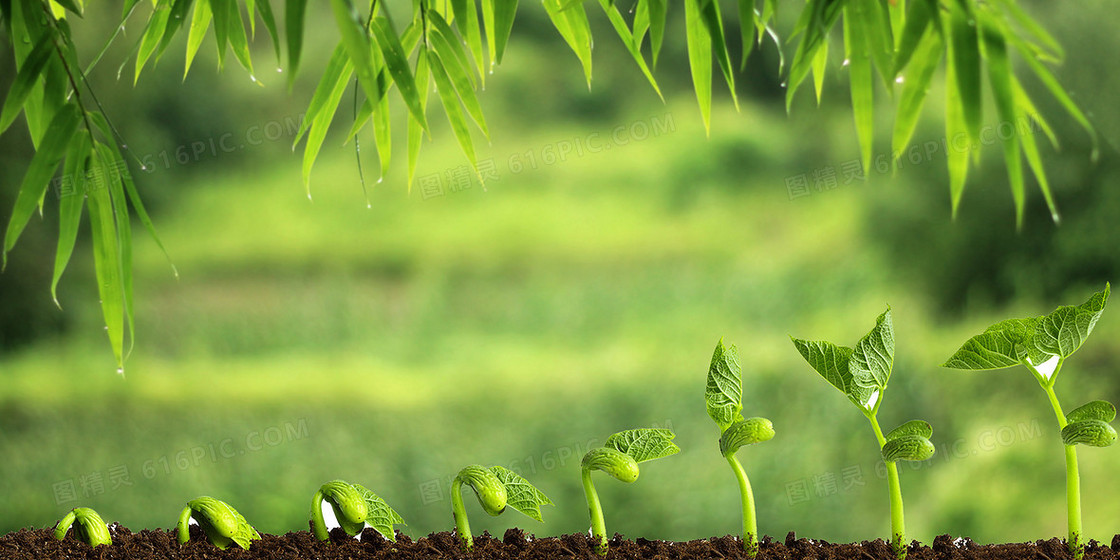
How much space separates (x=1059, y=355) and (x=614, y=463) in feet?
1.49

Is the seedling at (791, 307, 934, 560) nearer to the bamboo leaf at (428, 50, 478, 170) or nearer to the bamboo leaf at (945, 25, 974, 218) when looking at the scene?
the bamboo leaf at (945, 25, 974, 218)

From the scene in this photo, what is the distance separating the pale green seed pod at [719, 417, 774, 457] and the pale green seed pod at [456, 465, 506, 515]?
232 mm

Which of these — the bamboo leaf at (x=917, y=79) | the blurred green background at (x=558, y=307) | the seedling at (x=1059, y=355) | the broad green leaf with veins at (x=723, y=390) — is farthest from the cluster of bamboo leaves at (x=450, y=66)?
the blurred green background at (x=558, y=307)

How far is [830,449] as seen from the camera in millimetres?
2035

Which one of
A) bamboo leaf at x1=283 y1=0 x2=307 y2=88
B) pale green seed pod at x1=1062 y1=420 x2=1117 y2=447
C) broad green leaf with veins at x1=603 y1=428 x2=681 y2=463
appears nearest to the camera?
bamboo leaf at x1=283 y1=0 x2=307 y2=88

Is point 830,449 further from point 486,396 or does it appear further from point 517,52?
point 517,52

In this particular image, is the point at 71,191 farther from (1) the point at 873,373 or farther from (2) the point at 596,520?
(1) the point at 873,373

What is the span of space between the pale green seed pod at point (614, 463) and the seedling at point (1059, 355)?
33cm

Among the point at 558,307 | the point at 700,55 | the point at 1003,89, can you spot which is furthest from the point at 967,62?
the point at 558,307

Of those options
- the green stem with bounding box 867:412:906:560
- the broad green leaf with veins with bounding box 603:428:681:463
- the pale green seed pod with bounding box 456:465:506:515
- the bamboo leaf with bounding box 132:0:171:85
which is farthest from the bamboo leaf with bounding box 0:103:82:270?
the green stem with bounding box 867:412:906:560

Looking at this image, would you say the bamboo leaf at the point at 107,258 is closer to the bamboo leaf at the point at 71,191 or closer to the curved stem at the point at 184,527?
the bamboo leaf at the point at 71,191

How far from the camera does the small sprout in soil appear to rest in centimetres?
93

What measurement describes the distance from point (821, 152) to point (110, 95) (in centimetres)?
189

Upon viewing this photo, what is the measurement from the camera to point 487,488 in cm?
88
